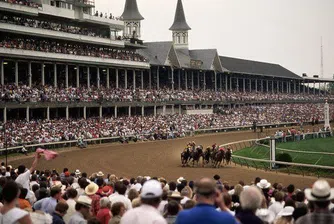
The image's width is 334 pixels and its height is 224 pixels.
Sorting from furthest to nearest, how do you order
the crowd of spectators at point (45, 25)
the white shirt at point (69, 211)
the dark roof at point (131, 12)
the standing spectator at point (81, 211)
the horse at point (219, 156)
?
the dark roof at point (131, 12), the crowd of spectators at point (45, 25), the horse at point (219, 156), the white shirt at point (69, 211), the standing spectator at point (81, 211)

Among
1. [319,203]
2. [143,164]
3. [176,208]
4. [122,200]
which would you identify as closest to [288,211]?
[176,208]

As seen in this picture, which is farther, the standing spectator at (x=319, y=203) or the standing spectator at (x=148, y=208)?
the standing spectator at (x=148, y=208)

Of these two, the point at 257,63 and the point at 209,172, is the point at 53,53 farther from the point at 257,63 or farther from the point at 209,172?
the point at 257,63

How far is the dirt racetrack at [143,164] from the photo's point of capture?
25.5 m

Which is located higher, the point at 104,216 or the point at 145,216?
the point at 145,216

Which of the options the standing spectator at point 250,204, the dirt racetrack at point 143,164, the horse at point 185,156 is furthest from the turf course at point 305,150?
the standing spectator at point 250,204

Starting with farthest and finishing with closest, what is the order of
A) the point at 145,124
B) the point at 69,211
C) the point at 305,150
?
the point at 145,124
the point at 305,150
the point at 69,211

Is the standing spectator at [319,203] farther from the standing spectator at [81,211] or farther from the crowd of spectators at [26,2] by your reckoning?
the crowd of spectators at [26,2]

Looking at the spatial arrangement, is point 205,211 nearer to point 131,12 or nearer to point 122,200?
point 122,200

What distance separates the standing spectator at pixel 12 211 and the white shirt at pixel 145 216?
A: 116 cm

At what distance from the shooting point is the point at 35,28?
153 feet

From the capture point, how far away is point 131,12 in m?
81.2

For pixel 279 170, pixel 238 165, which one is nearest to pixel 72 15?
pixel 238 165

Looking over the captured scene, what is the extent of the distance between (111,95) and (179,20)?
124ft
